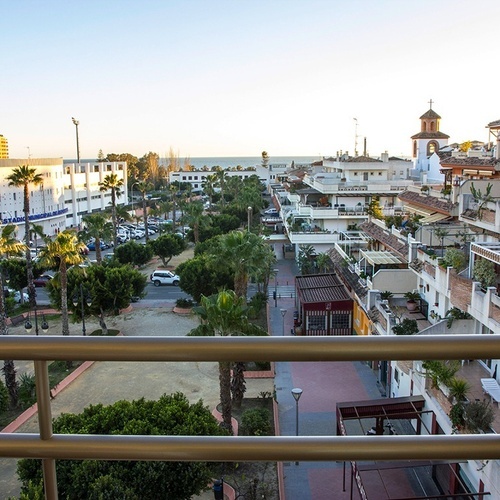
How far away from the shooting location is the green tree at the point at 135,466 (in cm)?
1206

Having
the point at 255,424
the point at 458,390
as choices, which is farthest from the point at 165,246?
the point at 458,390

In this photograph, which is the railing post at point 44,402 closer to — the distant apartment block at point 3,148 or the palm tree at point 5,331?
the palm tree at point 5,331

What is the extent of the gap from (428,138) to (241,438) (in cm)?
5115

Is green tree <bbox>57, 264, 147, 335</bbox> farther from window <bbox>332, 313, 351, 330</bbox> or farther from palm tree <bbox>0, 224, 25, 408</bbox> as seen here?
window <bbox>332, 313, 351, 330</bbox>

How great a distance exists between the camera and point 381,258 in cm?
2697

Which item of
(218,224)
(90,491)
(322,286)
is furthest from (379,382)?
(218,224)

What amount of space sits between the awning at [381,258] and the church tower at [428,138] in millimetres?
22920

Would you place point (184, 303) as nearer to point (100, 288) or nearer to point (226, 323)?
point (100, 288)

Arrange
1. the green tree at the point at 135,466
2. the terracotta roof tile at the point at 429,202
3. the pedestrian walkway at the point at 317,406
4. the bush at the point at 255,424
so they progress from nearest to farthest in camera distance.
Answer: the green tree at the point at 135,466
the pedestrian walkway at the point at 317,406
the bush at the point at 255,424
the terracotta roof tile at the point at 429,202

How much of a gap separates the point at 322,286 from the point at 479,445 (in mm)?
31457

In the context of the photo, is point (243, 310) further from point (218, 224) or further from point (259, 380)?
point (218, 224)

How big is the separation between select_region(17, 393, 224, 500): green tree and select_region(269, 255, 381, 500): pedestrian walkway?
312cm

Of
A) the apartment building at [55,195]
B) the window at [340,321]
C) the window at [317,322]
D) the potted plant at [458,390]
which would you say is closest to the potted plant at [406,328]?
the potted plant at [458,390]

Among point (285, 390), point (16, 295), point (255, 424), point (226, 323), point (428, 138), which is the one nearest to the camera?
point (226, 323)
